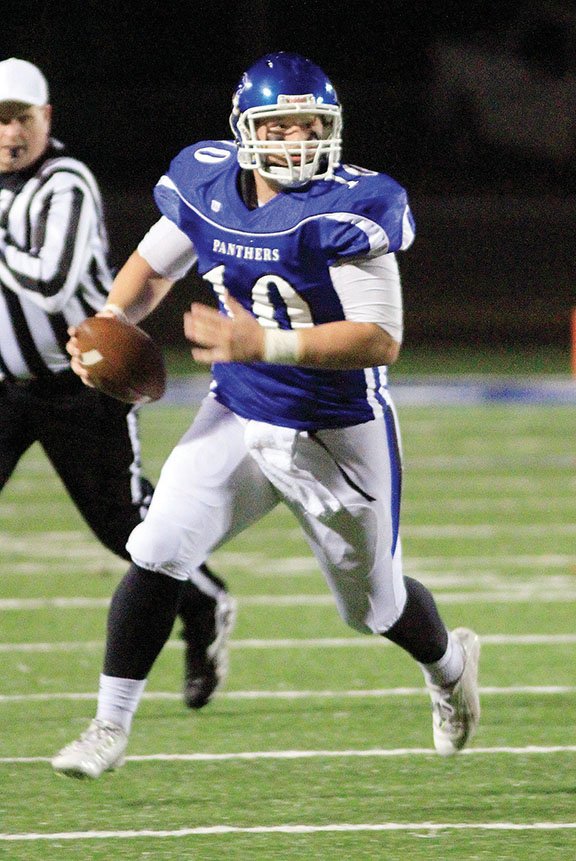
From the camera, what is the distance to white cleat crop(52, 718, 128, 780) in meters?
3.39

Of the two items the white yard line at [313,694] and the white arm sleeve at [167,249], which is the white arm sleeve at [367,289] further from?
the white yard line at [313,694]

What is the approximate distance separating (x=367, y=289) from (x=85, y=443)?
1208 millimetres

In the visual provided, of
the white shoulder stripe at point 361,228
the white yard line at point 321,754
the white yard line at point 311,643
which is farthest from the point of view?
the white yard line at point 311,643

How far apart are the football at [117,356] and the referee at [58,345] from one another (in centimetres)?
69

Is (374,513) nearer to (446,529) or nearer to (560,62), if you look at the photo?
(446,529)

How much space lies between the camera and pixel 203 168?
3574 mm

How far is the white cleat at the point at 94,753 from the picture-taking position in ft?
11.1

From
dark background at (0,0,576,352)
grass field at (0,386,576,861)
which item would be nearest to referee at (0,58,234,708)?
grass field at (0,386,576,861)

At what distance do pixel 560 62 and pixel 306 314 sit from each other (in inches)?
860

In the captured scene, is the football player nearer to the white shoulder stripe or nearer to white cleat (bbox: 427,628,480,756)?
the white shoulder stripe

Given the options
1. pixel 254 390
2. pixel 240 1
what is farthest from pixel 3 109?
pixel 240 1

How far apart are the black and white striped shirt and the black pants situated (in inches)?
2.5

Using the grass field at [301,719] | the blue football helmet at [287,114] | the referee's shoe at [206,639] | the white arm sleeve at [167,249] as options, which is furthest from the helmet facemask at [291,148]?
the referee's shoe at [206,639]

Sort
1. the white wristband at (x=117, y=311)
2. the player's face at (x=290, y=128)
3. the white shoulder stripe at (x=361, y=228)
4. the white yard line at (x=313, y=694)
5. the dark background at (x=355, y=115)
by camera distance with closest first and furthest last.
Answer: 1. the white shoulder stripe at (x=361, y=228)
2. the player's face at (x=290, y=128)
3. the white wristband at (x=117, y=311)
4. the white yard line at (x=313, y=694)
5. the dark background at (x=355, y=115)
